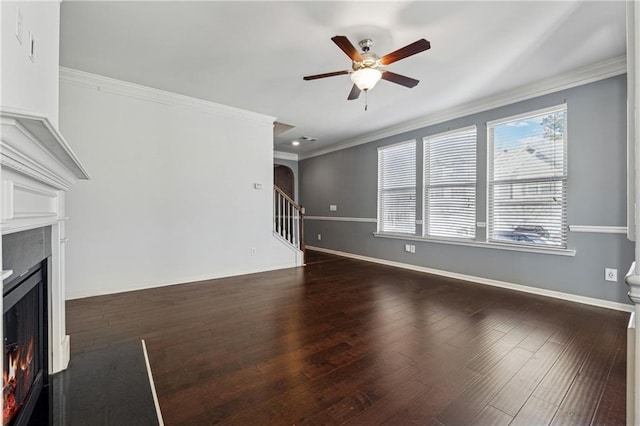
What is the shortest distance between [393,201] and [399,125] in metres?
1.44

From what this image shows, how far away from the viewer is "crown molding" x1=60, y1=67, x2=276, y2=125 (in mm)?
3242

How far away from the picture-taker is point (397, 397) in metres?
1.62

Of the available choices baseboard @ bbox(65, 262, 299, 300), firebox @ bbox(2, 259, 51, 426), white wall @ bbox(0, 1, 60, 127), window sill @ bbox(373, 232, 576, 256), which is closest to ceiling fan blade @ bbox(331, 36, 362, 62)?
white wall @ bbox(0, 1, 60, 127)

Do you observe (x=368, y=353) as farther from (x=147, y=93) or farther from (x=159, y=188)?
(x=147, y=93)

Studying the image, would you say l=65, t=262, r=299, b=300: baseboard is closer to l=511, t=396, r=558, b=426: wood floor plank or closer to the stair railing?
the stair railing

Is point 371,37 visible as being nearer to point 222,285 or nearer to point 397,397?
point 397,397

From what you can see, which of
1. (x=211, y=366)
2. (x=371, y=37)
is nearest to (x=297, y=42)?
(x=371, y=37)

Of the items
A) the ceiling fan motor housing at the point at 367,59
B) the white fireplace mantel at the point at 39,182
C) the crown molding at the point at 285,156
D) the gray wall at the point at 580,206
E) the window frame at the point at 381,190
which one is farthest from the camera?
the crown molding at the point at 285,156

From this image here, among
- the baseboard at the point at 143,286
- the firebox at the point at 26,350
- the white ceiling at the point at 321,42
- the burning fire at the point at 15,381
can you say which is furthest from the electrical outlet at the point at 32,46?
the baseboard at the point at 143,286

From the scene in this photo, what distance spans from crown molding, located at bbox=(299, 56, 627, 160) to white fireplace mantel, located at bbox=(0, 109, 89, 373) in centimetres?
464

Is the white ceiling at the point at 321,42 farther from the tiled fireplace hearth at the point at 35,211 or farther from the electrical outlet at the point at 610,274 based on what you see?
the electrical outlet at the point at 610,274

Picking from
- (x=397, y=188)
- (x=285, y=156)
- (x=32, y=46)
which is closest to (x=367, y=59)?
(x=32, y=46)

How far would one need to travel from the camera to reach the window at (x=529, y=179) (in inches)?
136

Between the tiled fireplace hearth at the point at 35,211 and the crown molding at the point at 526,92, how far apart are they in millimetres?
4637
